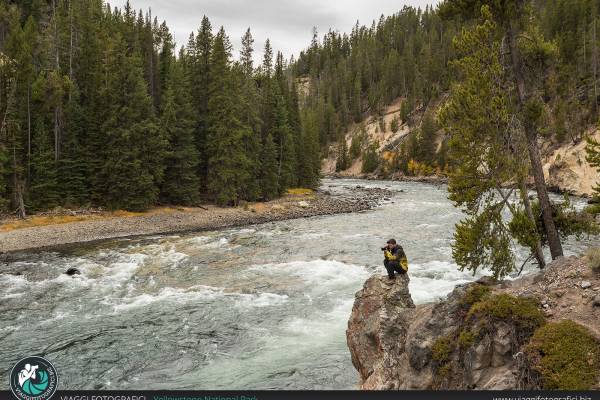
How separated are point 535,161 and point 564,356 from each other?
8.82 metres

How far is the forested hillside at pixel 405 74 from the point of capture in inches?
2985

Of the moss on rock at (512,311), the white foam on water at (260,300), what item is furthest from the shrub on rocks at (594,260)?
the white foam on water at (260,300)

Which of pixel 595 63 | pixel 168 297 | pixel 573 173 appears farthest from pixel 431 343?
pixel 595 63

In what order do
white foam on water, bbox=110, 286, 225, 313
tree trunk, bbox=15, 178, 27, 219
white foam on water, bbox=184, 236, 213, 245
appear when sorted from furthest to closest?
tree trunk, bbox=15, 178, 27, 219
white foam on water, bbox=184, 236, 213, 245
white foam on water, bbox=110, 286, 225, 313

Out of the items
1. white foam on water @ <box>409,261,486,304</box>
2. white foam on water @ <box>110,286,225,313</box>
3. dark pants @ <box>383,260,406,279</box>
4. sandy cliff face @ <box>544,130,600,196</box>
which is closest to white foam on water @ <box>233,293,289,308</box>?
white foam on water @ <box>110,286,225,313</box>

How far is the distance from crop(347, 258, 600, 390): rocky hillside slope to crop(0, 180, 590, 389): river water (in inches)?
99.3

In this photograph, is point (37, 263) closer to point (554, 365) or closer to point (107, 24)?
point (554, 365)

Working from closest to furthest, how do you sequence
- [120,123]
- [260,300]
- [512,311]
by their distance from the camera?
1. [512,311]
2. [260,300]
3. [120,123]

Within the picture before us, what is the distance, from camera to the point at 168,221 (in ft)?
133

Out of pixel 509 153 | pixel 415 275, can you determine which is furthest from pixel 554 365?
pixel 415 275

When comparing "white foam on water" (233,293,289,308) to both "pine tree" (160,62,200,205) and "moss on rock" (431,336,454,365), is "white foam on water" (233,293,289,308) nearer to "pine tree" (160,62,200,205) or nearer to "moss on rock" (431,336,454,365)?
"moss on rock" (431,336,454,365)

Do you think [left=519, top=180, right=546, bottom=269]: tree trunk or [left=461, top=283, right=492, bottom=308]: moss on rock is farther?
[left=519, top=180, right=546, bottom=269]: tree trunk

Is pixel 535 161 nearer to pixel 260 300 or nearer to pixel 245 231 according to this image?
pixel 260 300

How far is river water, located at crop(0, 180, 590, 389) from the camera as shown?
514 inches
